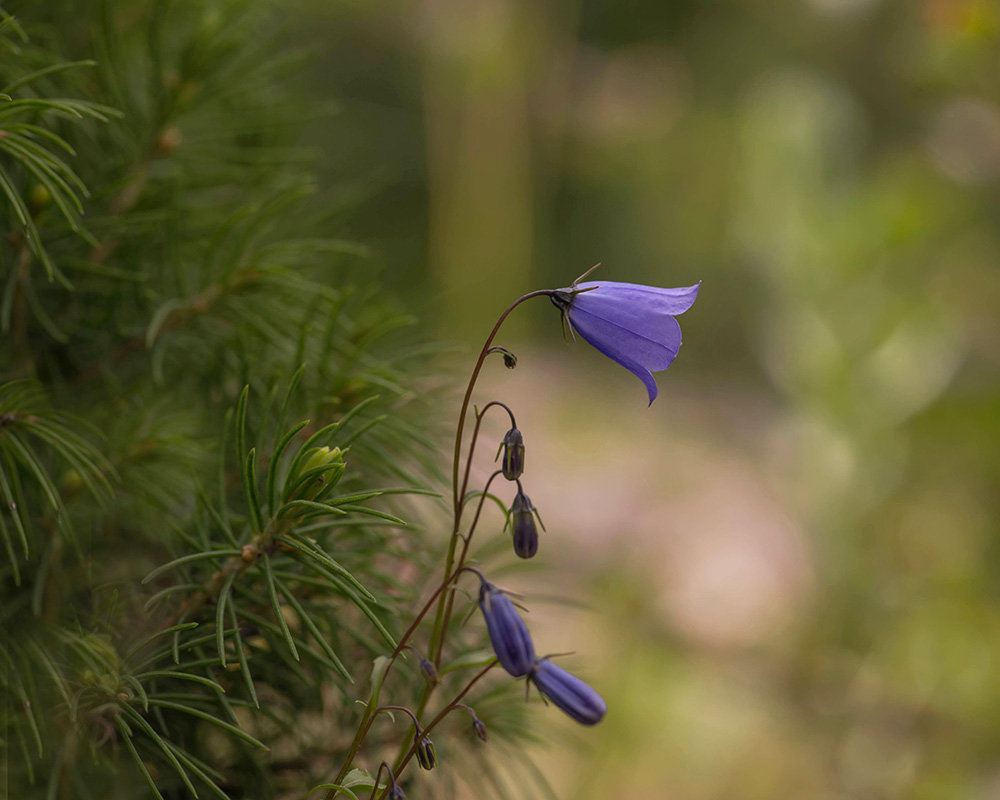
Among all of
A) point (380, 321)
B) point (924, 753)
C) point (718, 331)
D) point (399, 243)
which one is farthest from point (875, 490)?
point (718, 331)

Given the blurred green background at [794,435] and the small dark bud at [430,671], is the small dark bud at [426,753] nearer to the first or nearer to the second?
the small dark bud at [430,671]

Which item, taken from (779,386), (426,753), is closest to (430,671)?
(426,753)

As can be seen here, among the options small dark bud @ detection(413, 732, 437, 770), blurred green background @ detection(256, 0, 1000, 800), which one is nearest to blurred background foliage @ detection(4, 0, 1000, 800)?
blurred green background @ detection(256, 0, 1000, 800)

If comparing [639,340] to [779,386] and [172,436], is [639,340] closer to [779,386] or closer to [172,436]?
[172,436]

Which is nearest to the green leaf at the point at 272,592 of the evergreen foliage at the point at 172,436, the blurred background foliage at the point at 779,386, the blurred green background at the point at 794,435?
the evergreen foliage at the point at 172,436

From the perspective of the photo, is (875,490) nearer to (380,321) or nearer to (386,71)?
(380,321)

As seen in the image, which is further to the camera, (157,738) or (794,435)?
(794,435)

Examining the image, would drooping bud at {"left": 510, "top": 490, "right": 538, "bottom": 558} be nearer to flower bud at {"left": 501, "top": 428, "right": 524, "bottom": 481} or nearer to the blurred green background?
flower bud at {"left": 501, "top": 428, "right": 524, "bottom": 481}
